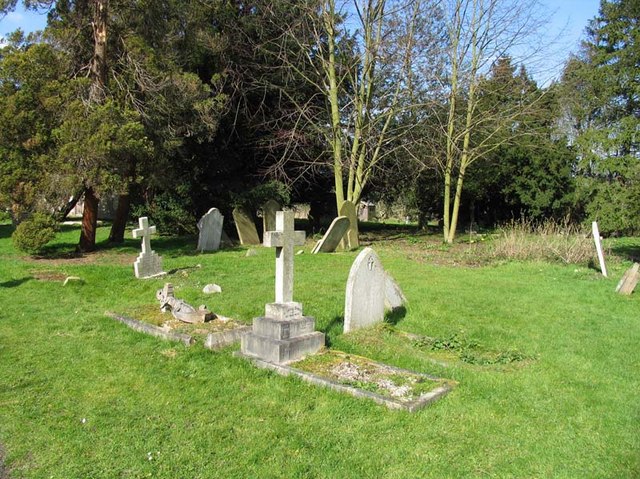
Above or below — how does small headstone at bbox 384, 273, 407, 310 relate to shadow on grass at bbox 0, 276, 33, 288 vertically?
above

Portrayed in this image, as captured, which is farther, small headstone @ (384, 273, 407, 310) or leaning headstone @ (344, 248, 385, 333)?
small headstone @ (384, 273, 407, 310)

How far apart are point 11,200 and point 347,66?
34.9 ft

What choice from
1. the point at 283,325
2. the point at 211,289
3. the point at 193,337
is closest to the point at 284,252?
the point at 283,325

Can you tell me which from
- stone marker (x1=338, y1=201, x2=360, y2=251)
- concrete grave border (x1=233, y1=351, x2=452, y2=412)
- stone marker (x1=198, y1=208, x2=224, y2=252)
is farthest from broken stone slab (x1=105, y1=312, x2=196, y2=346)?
stone marker (x1=338, y1=201, x2=360, y2=251)

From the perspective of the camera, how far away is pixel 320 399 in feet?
14.6

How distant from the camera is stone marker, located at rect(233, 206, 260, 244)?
17.4 m

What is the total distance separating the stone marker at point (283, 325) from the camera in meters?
5.29

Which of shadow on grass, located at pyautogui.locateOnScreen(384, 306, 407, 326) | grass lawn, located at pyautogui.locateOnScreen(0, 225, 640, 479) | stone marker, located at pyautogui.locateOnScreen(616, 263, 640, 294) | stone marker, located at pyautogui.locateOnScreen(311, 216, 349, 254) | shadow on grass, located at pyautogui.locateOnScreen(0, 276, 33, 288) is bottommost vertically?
grass lawn, located at pyautogui.locateOnScreen(0, 225, 640, 479)

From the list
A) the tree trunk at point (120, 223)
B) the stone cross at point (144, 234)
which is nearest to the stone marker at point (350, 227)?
Result: the stone cross at point (144, 234)

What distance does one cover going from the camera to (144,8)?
1362 centimetres

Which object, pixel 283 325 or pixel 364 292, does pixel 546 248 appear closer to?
pixel 364 292

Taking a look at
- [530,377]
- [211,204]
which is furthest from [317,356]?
[211,204]

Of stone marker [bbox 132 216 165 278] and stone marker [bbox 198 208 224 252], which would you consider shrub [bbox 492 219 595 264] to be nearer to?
stone marker [bbox 198 208 224 252]

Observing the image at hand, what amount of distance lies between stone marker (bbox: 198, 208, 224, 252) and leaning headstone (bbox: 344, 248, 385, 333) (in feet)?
29.9
